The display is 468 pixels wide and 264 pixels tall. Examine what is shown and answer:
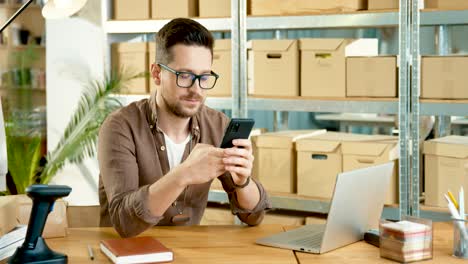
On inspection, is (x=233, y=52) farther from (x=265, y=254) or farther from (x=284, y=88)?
(x=265, y=254)

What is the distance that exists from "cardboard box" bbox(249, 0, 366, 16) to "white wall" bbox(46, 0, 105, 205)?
1.00 m

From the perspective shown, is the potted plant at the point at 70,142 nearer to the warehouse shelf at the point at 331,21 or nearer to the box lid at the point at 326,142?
the warehouse shelf at the point at 331,21

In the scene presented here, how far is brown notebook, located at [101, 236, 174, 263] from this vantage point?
1.90 meters

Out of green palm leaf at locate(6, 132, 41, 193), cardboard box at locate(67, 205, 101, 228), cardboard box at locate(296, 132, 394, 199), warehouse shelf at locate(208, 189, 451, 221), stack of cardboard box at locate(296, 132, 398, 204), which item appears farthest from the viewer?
green palm leaf at locate(6, 132, 41, 193)

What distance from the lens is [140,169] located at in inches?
99.3

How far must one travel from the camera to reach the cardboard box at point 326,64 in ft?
11.7

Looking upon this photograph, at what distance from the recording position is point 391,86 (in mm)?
3436

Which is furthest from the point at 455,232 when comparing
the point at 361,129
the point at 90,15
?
the point at 361,129

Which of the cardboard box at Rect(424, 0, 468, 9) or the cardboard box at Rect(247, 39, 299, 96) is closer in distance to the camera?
the cardboard box at Rect(424, 0, 468, 9)

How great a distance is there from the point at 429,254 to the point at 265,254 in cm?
42

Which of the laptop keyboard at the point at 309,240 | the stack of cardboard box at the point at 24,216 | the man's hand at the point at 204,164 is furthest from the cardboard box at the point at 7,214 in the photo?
the laptop keyboard at the point at 309,240

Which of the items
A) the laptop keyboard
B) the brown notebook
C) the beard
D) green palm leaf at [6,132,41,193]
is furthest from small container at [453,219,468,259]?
green palm leaf at [6,132,41,193]

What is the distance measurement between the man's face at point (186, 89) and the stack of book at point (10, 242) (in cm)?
65

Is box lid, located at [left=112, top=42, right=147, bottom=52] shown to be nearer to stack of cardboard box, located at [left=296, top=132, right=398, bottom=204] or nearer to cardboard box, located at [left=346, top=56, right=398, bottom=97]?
stack of cardboard box, located at [left=296, top=132, right=398, bottom=204]
